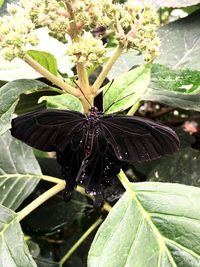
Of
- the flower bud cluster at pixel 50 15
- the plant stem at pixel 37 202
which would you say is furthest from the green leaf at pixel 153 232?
the flower bud cluster at pixel 50 15

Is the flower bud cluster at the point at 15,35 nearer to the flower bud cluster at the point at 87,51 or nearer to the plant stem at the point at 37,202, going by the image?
the flower bud cluster at the point at 87,51

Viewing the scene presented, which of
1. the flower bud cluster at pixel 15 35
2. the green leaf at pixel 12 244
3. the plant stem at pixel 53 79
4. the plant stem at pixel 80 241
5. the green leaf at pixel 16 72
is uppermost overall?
the flower bud cluster at pixel 15 35

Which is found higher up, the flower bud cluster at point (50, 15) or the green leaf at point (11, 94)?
the flower bud cluster at point (50, 15)

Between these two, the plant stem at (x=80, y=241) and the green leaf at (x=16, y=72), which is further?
the plant stem at (x=80, y=241)

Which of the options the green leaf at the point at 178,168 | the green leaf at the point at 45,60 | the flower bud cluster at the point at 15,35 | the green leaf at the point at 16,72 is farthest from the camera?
the green leaf at the point at 178,168

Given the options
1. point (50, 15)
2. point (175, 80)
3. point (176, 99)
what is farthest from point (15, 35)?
point (176, 99)

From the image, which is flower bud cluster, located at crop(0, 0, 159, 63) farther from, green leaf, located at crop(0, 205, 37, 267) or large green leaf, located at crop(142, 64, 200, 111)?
green leaf, located at crop(0, 205, 37, 267)
